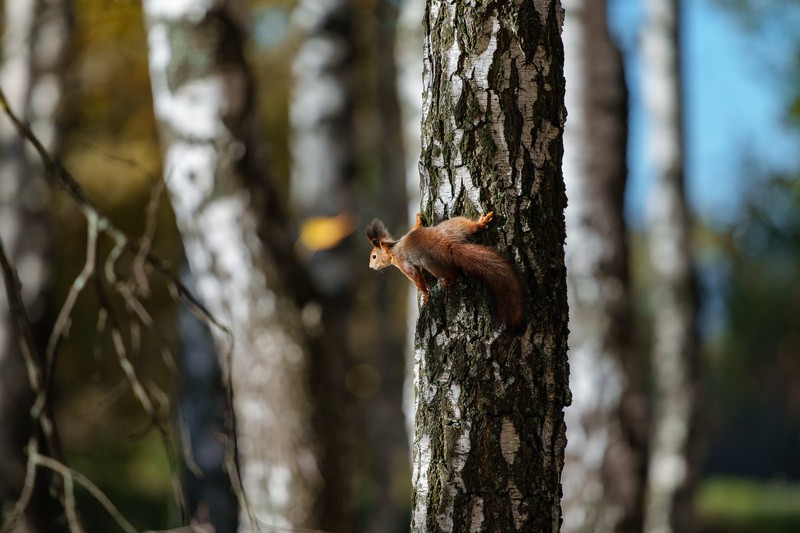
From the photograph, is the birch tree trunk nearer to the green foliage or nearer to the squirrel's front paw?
the squirrel's front paw

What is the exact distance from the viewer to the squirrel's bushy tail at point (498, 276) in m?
2.12

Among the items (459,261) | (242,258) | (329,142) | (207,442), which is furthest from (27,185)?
(459,261)

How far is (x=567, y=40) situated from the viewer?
5172mm

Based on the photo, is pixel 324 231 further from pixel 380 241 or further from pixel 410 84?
pixel 380 241

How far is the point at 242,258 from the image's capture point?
469cm

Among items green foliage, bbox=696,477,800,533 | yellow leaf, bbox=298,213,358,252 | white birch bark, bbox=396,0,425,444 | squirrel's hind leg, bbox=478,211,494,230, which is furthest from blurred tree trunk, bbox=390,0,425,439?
green foliage, bbox=696,477,800,533

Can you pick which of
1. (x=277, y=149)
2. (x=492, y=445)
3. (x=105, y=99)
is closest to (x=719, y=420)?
(x=277, y=149)

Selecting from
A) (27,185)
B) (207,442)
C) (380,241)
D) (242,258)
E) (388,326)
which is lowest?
(207,442)

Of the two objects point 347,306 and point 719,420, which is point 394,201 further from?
point 719,420

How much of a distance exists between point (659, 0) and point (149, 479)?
33.3ft

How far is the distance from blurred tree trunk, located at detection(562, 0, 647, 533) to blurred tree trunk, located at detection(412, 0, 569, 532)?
2.76 m

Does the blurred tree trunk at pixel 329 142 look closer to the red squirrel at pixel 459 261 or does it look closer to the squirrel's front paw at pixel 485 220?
the red squirrel at pixel 459 261

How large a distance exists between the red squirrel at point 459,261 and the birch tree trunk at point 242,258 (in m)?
2.47

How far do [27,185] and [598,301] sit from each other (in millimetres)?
4982
